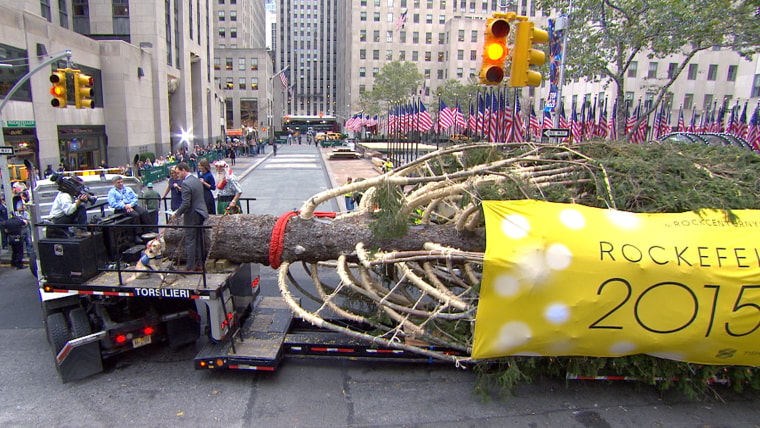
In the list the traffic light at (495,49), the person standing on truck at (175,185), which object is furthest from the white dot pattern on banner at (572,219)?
the person standing on truck at (175,185)

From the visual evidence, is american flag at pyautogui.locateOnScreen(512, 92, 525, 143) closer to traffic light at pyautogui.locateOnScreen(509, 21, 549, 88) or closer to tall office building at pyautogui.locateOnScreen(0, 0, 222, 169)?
traffic light at pyautogui.locateOnScreen(509, 21, 549, 88)

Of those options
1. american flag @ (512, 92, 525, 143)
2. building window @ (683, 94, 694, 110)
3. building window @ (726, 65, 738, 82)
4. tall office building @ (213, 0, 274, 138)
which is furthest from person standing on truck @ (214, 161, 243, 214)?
tall office building @ (213, 0, 274, 138)

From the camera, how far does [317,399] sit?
18.1ft

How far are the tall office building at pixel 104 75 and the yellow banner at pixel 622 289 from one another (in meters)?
15.2

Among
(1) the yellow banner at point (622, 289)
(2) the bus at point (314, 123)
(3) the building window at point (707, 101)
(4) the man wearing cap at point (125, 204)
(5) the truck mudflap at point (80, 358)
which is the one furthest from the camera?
(2) the bus at point (314, 123)

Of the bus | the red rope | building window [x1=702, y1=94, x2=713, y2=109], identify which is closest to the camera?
the red rope

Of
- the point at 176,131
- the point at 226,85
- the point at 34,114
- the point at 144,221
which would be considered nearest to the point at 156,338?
the point at 144,221

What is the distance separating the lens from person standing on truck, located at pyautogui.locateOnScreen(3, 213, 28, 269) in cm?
1010

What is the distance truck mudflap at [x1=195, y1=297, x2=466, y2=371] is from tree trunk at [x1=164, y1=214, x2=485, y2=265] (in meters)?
1.00

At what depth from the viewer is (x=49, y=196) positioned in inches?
363

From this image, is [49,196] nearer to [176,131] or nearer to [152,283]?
[152,283]

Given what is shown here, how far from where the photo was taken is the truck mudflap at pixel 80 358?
5635 millimetres

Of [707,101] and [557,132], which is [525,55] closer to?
[557,132]

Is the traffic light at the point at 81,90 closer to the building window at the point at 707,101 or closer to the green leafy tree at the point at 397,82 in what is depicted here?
the green leafy tree at the point at 397,82
